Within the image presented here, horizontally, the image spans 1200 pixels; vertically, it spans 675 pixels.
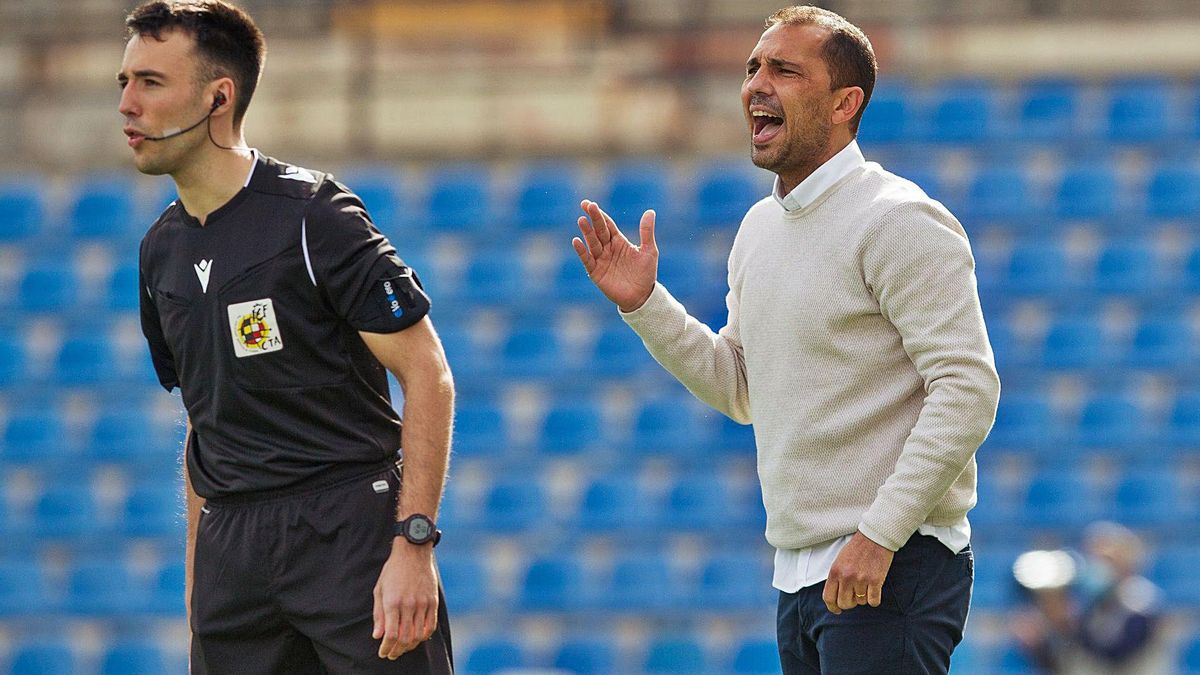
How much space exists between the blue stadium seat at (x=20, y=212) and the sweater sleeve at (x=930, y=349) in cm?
961

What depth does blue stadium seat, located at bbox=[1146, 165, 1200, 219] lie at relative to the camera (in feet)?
36.8

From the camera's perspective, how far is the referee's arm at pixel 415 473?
3.48 metres

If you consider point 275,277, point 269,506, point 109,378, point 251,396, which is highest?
point 275,277

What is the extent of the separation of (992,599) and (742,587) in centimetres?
144

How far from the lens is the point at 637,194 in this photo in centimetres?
1153

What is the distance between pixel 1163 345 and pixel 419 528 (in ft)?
27.2

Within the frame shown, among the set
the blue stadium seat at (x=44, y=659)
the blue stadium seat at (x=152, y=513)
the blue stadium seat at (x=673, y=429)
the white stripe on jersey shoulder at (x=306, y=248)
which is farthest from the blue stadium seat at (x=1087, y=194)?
the white stripe on jersey shoulder at (x=306, y=248)

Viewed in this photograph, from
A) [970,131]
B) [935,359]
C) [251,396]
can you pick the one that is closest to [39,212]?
[970,131]

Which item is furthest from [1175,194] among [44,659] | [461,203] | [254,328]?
[254,328]

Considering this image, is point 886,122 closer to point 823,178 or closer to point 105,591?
point 105,591

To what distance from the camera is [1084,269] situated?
11156 millimetres

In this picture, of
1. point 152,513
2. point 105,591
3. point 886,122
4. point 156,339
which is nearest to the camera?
point 156,339

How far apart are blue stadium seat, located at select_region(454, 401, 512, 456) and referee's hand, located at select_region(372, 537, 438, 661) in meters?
7.36

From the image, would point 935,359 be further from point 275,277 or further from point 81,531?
point 81,531
